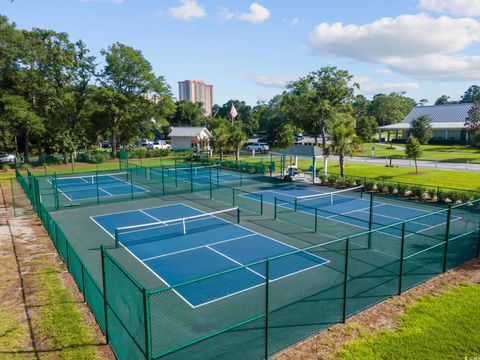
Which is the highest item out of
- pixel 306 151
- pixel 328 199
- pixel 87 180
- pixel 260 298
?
pixel 306 151

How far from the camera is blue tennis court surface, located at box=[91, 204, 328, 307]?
41.6 feet

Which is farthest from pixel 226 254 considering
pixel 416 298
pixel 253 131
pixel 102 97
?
pixel 253 131

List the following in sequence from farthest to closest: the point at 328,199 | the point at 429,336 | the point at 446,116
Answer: the point at 446,116 < the point at 328,199 < the point at 429,336

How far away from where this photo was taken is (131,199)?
27281mm

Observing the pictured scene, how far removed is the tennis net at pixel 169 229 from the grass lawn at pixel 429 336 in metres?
10.5

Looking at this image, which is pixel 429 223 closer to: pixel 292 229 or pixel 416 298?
pixel 292 229

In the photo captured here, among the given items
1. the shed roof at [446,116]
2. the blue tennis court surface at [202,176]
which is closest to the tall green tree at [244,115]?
the shed roof at [446,116]

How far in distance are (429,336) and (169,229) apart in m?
13.7

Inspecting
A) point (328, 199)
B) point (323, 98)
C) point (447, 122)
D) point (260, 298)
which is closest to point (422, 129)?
point (447, 122)

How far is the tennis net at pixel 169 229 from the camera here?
18.0 meters

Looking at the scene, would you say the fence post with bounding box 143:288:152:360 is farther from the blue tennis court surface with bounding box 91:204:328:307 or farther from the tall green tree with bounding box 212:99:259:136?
the tall green tree with bounding box 212:99:259:136

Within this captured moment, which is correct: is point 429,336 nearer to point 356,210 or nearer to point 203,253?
point 203,253

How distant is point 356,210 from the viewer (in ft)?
77.4

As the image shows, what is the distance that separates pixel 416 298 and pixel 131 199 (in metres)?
20.9
